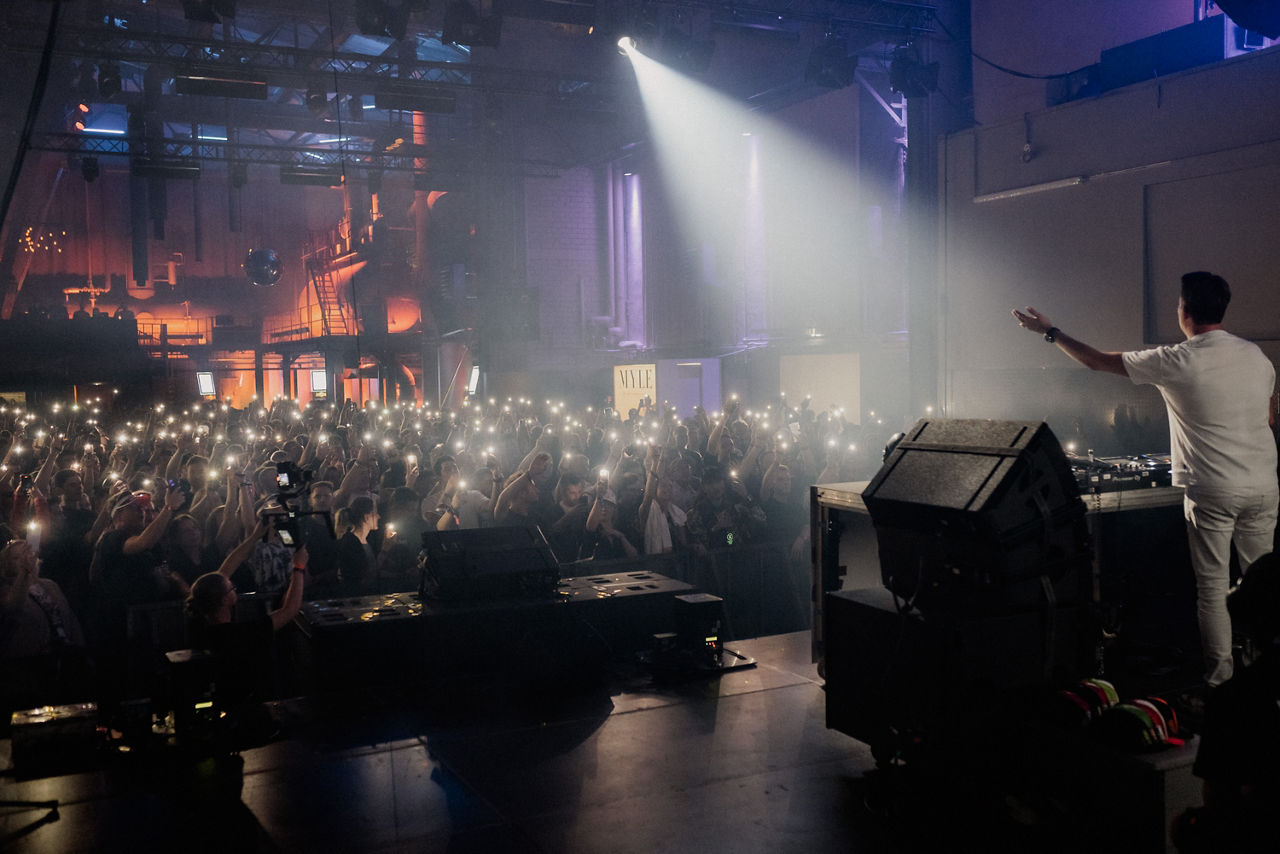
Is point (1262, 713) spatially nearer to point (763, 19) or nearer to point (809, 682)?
point (809, 682)

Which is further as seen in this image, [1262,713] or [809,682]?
[809,682]

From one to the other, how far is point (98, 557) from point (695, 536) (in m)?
3.86

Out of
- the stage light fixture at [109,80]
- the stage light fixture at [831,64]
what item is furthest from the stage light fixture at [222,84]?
the stage light fixture at [831,64]

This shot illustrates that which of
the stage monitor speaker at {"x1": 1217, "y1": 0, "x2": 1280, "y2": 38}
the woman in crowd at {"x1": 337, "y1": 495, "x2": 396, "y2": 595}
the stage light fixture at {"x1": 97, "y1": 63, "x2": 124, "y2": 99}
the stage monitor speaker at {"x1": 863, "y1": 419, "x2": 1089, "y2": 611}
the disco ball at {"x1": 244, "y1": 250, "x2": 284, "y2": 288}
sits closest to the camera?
the stage monitor speaker at {"x1": 863, "y1": 419, "x2": 1089, "y2": 611}

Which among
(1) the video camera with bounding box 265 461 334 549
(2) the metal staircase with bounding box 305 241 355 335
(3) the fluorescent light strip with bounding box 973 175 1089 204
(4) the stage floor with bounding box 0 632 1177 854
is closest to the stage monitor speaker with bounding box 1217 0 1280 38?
(3) the fluorescent light strip with bounding box 973 175 1089 204

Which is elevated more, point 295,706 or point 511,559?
point 511,559

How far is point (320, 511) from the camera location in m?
4.39

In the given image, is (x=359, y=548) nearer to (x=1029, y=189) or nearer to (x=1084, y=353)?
(x=1084, y=353)

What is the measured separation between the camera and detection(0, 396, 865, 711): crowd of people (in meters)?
5.05

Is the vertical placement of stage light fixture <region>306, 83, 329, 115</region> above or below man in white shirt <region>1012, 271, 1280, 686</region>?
above

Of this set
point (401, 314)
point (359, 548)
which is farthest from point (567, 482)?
point (401, 314)

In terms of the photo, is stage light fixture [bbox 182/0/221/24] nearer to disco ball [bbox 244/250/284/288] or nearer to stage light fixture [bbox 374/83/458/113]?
stage light fixture [bbox 374/83/458/113]

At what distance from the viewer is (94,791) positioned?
3.74 metres

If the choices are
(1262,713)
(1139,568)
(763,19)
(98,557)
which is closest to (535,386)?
(763,19)
